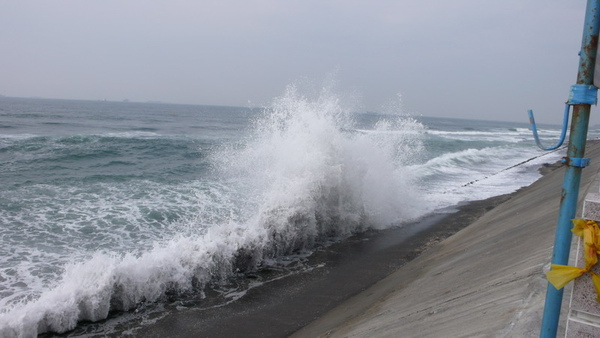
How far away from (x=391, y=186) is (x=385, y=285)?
6028 millimetres

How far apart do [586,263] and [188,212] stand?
9782mm

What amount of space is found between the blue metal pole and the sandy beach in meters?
0.89

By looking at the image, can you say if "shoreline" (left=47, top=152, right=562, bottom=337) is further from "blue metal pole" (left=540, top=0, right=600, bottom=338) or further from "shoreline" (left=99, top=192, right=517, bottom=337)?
"blue metal pole" (left=540, top=0, right=600, bottom=338)

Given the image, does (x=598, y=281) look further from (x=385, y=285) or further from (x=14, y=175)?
(x=14, y=175)

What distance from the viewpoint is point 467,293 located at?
3.85 metres

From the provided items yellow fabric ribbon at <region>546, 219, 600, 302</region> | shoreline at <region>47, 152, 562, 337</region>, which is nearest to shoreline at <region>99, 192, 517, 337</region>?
shoreline at <region>47, 152, 562, 337</region>

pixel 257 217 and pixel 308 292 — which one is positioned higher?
pixel 257 217

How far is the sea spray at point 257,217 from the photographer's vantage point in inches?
232

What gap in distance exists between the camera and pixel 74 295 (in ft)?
18.8

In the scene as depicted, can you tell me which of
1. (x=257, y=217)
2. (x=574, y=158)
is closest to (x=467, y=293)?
(x=574, y=158)

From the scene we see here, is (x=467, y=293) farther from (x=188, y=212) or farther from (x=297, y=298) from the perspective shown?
(x=188, y=212)

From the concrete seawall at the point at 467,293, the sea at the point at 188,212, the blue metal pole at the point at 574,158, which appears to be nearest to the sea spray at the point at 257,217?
the sea at the point at 188,212

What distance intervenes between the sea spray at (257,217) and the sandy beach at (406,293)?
833 millimetres

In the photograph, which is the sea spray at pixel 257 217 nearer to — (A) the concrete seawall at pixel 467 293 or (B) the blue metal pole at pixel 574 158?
(A) the concrete seawall at pixel 467 293
